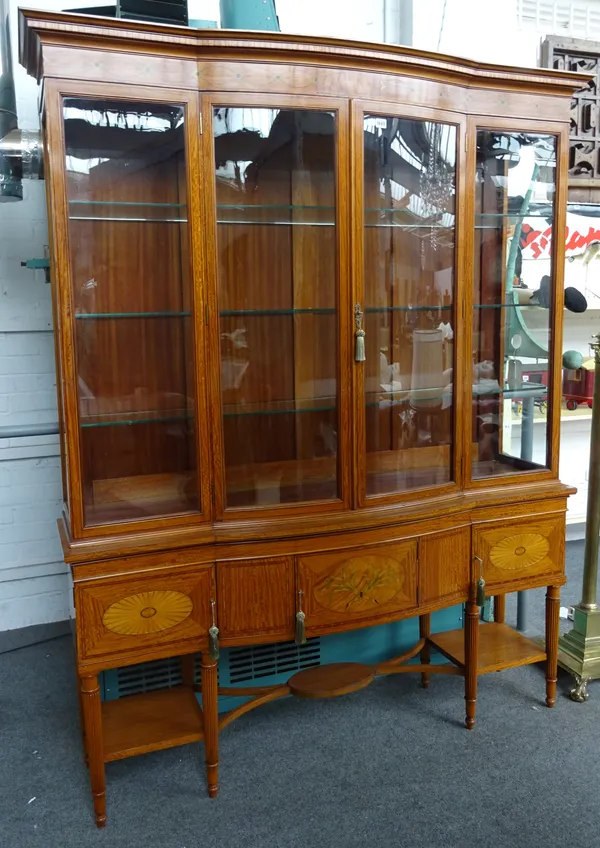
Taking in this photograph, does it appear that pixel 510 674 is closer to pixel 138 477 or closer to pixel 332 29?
pixel 138 477

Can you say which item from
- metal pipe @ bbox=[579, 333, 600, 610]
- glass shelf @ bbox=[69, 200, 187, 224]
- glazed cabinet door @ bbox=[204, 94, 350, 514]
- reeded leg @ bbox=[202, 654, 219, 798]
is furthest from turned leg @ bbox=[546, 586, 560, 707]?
glass shelf @ bbox=[69, 200, 187, 224]

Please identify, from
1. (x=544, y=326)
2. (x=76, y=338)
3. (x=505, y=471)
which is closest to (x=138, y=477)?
(x=76, y=338)

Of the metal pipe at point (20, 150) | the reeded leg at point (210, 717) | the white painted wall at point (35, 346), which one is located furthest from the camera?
the white painted wall at point (35, 346)

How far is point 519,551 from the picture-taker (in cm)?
244

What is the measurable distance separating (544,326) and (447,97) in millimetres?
835

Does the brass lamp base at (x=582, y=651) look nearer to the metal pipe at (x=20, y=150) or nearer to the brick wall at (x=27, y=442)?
the brick wall at (x=27, y=442)

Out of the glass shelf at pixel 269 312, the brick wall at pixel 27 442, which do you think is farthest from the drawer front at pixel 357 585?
the brick wall at pixel 27 442

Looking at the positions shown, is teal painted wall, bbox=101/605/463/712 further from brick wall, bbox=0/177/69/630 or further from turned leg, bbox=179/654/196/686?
brick wall, bbox=0/177/69/630

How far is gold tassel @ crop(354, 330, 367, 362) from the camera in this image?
2084 mm

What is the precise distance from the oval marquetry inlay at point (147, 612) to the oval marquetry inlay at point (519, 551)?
1084 mm

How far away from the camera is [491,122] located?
2.22 m

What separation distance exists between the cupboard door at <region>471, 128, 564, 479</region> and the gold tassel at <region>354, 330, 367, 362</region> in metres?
0.50

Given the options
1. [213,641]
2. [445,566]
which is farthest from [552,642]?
[213,641]

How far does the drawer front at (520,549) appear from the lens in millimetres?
2389
